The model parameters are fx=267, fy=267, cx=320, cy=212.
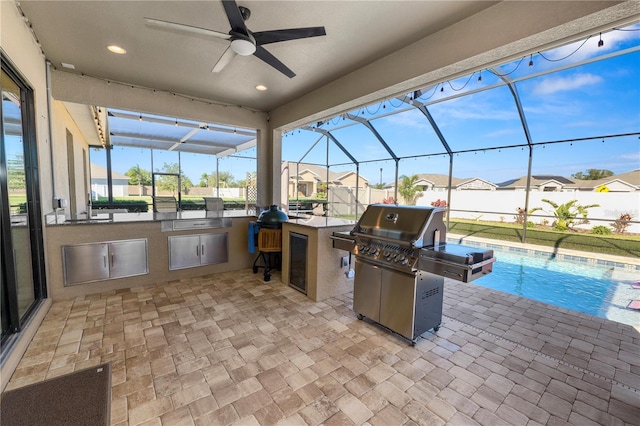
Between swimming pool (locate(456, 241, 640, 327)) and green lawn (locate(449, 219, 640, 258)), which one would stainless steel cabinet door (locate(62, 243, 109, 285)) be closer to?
swimming pool (locate(456, 241, 640, 327))


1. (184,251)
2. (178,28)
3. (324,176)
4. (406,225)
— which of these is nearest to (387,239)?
(406,225)

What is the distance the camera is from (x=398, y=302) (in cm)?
250

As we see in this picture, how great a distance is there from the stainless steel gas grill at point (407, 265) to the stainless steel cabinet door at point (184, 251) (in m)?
2.71

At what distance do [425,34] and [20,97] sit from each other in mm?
4090

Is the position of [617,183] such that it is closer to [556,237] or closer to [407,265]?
[556,237]

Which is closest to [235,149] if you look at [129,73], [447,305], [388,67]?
[129,73]

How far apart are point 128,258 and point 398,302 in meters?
3.62

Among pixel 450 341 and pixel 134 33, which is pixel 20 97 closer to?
pixel 134 33

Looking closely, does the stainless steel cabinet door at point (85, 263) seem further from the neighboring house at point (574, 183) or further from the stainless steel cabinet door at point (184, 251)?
the neighboring house at point (574, 183)

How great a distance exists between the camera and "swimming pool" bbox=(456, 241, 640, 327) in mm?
4168

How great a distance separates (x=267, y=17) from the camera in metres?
2.41

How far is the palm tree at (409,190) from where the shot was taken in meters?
8.78

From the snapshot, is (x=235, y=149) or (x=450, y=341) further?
(x=235, y=149)

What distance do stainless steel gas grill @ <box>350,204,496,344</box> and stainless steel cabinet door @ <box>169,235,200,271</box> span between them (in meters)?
2.71
